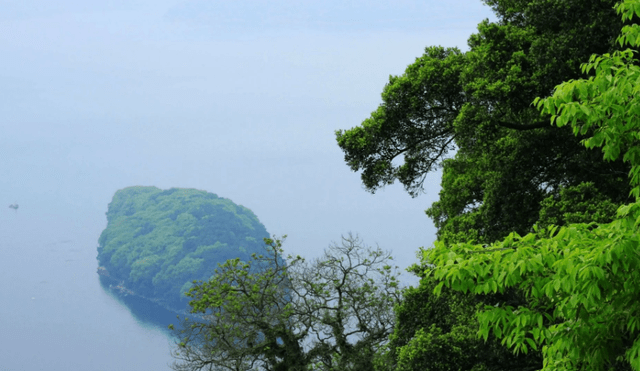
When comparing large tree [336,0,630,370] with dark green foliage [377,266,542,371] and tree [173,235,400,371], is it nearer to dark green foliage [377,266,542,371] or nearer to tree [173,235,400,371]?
dark green foliage [377,266,542,371]

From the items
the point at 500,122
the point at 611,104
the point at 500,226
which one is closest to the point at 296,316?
the point at 500,226

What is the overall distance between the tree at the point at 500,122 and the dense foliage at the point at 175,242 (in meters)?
38.7

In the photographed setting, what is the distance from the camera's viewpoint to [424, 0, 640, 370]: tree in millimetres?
4133

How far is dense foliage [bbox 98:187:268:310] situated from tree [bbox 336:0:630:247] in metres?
38.7

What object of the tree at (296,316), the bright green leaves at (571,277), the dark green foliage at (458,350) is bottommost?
the bright green leaves at (571,277)

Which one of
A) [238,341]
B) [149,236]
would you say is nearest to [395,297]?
[238,341]

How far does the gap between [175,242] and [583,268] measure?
169 ft

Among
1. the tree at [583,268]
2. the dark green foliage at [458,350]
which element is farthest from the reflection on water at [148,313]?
the tree at [583,268]

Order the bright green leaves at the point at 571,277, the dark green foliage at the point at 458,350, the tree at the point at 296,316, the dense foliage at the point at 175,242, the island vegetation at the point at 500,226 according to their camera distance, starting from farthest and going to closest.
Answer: the dense foliage at the point at 175,242
the tree at the point at 296,316
the dark green foliage at the point at 458,350
the island vegetation at the point at 500,226
the bright green leaves at the point at 571,277

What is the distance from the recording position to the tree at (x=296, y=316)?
15.6 m

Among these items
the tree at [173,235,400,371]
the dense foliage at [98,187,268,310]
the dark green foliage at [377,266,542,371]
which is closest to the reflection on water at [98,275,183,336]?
the dense foliage at [98,187,268,310]

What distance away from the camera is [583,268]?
13.2ft

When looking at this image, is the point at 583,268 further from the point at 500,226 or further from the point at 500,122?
the point at 500,226

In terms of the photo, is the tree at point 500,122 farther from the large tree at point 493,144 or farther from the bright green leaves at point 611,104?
the bright green leaves at point 611,104
